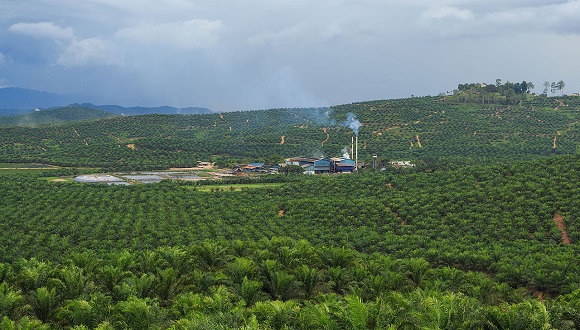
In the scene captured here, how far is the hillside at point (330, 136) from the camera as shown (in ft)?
324

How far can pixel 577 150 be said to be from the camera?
9425 cm

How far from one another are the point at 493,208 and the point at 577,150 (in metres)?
61.0

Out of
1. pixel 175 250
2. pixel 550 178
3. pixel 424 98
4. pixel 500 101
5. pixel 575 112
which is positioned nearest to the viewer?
pixel 175 250

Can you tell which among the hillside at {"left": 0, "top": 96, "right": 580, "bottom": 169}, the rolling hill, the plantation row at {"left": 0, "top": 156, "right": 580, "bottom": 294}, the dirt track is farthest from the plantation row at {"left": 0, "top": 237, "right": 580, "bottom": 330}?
the hillside at {"left": 0, "top": 96, "right": 580, "bottom": 169}

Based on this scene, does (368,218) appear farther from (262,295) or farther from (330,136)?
(330,136)

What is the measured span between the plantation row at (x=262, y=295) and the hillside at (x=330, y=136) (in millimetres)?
54281

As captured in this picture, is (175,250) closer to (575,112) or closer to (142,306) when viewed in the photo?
(142,306)

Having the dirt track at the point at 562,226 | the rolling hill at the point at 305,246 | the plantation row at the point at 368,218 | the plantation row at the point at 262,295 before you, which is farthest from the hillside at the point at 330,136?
the plantation row at the point at 262,295

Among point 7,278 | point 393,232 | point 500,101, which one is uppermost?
point 500,101

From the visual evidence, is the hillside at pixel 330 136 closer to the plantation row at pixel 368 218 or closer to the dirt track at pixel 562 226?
the plantation row at pixel 368 218

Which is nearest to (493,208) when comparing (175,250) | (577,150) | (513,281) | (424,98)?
(513,281)

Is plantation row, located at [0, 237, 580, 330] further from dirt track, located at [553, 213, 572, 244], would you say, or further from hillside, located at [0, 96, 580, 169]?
hillside, located at [0, 96, 580, 169]

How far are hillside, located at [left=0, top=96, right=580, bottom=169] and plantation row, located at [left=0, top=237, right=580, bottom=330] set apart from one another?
54281 mm

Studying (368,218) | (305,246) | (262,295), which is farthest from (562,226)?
(262,295)
